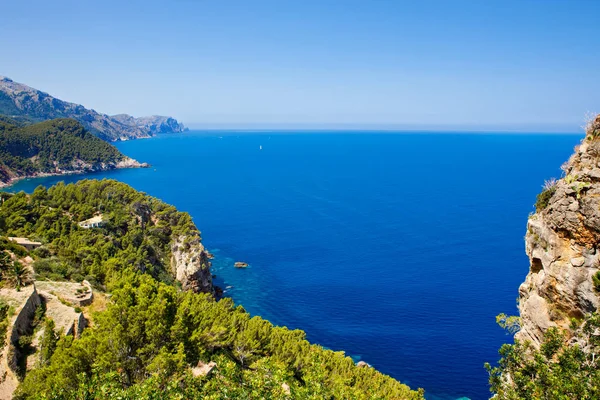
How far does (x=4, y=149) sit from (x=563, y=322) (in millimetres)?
205599

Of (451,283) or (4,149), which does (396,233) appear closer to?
(451,283)

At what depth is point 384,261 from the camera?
246 feet

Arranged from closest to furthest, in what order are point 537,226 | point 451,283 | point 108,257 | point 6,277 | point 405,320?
1. point 537,226
2. point 6,277
3. point 108,257
4. point 405,320
5. point 451,283

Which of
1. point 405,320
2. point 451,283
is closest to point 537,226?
point 405,320

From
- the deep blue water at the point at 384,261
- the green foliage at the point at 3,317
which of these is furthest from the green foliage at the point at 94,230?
the deep blue water at the point at 384,261

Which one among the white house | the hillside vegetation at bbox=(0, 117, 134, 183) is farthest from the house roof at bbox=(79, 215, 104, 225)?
the hillside vegetation at bbox=(0, 117, 134, 183)

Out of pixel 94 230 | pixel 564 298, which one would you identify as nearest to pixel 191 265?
pixel 94 230

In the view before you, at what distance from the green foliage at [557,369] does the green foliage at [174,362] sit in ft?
23.6

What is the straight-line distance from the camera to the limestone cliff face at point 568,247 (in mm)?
18016

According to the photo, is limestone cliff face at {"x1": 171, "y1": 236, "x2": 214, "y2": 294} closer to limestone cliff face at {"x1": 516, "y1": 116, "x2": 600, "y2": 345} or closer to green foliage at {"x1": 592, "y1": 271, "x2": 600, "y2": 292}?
limestone cliff face at {"x1": 516, "y1": 116, "x2": 600, "y2": 345}

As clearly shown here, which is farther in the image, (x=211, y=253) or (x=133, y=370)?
(x=211, y=253)

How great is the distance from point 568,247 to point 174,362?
22310 millimetres

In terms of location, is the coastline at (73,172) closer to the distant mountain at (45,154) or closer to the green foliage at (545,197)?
the distant mountain at (45,154)

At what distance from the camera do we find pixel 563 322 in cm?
1938
